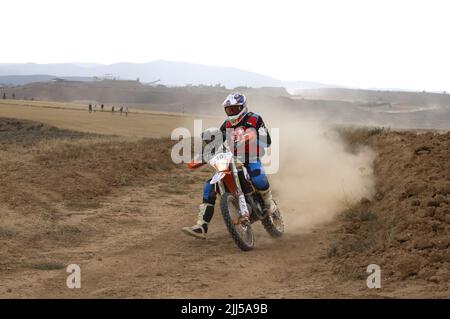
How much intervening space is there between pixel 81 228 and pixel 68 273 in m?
2.78

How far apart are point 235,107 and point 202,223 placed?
1.99 meters

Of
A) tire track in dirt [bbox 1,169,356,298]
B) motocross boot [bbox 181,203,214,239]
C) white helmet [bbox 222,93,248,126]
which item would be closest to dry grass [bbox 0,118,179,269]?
tire track in dirt [bbox 1,169,356,298]

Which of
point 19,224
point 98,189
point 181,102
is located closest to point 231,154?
point 19,224

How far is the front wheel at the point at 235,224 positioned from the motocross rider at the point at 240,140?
57cm

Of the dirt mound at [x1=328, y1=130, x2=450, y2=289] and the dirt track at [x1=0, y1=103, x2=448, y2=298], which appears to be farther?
the dirt track at [x1=0, y1=103, x2=448, y2=298]

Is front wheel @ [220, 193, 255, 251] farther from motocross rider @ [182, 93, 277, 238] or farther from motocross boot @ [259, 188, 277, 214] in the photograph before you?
motocross boot @ [259, 188, 277, 214]

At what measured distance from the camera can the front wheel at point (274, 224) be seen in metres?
9.50

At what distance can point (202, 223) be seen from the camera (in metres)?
9.30

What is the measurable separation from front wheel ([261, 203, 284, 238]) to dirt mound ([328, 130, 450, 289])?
973 millimetres

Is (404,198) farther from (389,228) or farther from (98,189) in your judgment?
(98,189)

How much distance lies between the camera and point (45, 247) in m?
8.98

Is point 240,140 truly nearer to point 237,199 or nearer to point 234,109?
point 234,109

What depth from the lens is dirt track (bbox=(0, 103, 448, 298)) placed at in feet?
21.7

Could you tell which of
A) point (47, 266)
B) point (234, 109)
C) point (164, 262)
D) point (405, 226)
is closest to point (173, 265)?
point (164, 262)
